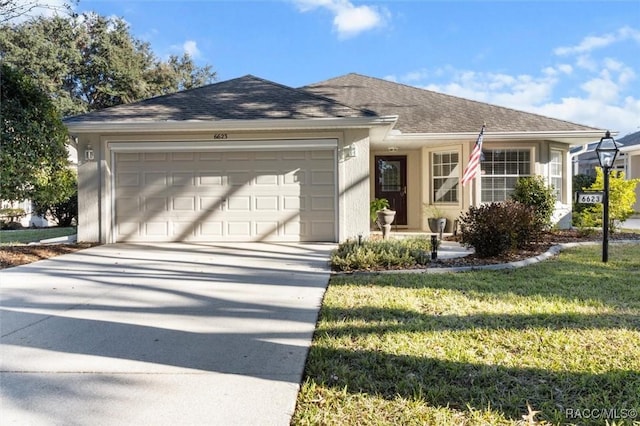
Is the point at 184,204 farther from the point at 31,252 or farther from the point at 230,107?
the point at 31,252

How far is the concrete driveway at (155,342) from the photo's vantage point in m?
2.46

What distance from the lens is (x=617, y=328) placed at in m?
3.73

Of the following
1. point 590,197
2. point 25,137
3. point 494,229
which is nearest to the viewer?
point 494,229

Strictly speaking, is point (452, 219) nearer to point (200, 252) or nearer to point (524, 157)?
point (524, 157)

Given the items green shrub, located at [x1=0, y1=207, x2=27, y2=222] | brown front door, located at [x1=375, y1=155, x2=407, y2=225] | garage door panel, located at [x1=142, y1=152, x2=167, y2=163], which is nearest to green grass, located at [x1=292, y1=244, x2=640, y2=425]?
garage door panel, located at [x1=142, y1=152, x2=167, y2=163]

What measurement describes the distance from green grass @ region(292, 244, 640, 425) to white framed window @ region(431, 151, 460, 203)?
643cm

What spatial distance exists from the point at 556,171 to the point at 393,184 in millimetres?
4661

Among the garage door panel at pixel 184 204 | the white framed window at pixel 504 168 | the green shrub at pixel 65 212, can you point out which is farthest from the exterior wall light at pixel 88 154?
the white framed window at pixel 504 168

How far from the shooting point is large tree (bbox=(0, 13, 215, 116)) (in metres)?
24.8

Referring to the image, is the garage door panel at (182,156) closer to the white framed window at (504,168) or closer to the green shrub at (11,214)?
the white framed window at (504,168)

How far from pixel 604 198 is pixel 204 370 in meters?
7.23

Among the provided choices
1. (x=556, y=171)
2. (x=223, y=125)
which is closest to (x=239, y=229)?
(x=223, y=125)

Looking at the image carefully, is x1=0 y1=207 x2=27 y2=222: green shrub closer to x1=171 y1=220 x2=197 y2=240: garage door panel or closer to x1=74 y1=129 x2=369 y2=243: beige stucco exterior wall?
x1=74 y1=129 x2=369 y2=243: beige stucco exterior wall

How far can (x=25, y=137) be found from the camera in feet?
24.7
